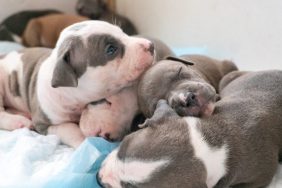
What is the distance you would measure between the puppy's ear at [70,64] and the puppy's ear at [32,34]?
86.2 inches

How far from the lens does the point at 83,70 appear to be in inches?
83.4

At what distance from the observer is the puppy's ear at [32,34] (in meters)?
4.23

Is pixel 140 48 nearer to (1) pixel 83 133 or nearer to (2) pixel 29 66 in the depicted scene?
(1) pixel 83 133

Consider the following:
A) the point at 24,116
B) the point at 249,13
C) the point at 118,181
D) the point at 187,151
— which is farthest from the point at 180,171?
the point at 249,13

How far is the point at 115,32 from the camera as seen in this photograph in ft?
7.11

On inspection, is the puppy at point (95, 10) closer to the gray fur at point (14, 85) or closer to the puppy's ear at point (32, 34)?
the puppy's ear at point (32, 34)

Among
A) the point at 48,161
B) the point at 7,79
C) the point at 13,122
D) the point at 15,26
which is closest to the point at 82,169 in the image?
the point at 48,161

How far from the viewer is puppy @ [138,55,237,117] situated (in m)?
1.74

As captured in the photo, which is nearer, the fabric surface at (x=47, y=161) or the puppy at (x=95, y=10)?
the fabric surface at (x=47, y=161)

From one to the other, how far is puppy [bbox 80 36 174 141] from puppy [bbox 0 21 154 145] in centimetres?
3

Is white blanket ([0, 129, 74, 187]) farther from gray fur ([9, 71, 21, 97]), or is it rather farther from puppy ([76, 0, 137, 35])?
puppy ([76, 0, 137, 35])

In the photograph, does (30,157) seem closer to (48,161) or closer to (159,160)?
(48,161)

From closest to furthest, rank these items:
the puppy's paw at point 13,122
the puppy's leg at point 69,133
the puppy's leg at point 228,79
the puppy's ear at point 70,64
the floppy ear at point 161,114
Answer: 1. the floppy ear at point 161,114
2. the puppy's ear at point 70,64
3. the puppy's leg at point 69,133
4. the puppy's leg at point 228,79
5. the puppy's paw at point 13,122

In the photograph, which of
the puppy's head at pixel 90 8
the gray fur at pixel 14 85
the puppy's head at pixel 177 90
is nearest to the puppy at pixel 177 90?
the puppy's head at pixel 177 90
